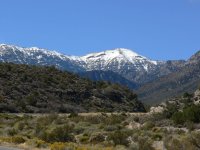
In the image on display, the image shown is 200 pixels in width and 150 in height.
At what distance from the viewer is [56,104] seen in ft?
283

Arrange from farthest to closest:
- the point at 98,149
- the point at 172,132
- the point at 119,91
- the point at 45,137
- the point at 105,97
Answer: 1. the point at 119,91
2. the point at 105,97
3. the point at 172,132
4. the point at 45,137
5. the point at 98,149

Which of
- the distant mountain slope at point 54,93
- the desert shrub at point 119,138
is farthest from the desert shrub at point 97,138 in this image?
the distant mountain slope at point 54,93

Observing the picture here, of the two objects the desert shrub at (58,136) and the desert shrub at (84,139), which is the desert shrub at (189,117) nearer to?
the desert shrub at (84,139)

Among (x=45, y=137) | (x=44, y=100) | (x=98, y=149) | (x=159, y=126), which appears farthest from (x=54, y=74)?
(x=98, y=149)

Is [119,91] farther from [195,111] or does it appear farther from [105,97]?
[195,111]

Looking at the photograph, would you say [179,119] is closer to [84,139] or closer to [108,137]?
[108,137]

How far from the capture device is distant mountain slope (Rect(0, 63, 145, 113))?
82375 millimetres

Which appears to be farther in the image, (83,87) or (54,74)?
(54,74)

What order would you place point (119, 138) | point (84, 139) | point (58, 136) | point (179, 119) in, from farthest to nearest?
point (179, 119)
point (58, 136)
point (84, 139)
point (119, 138)

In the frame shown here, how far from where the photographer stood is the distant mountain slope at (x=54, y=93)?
82.4m

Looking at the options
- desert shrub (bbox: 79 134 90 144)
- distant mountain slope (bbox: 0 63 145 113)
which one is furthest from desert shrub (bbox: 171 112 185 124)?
distant mountain slope (bbox: 0 63 145 113)

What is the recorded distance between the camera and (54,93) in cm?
9325

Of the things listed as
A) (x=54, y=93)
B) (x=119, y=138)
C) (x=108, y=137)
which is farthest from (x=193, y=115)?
(x=54, y=93)

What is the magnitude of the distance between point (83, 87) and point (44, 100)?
56.5 feet
